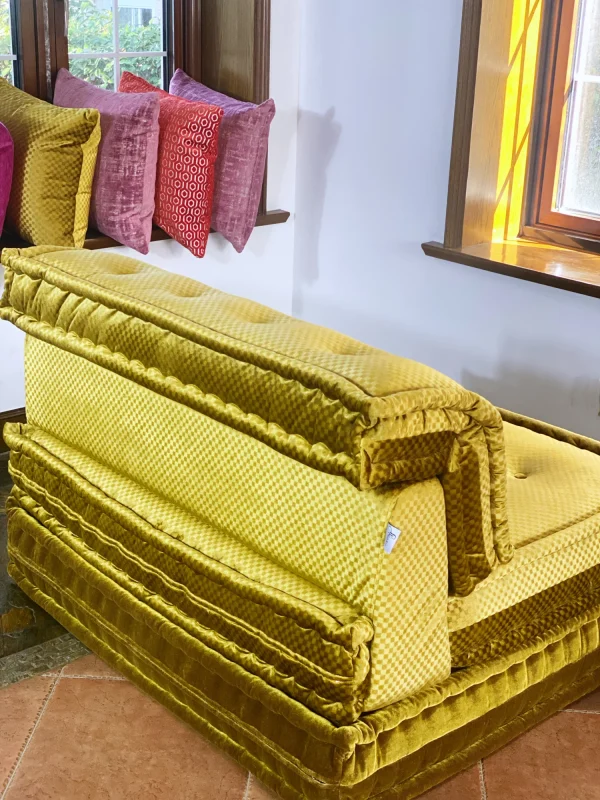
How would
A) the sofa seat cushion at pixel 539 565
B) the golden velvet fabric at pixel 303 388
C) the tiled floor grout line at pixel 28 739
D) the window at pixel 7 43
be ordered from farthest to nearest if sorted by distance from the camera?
the window at pixel 7 43
the tiled floor grout line at pixel 28 739
the sofa seat cushion at pixel 539 565
the golden velvet fabric at pixel 303 388

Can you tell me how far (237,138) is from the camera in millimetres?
3555

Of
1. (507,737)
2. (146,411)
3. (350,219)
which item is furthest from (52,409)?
(350,219)

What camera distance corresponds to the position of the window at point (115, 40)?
3.53m

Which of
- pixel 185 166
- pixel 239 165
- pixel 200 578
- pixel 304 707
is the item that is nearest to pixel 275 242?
pixel 239 165

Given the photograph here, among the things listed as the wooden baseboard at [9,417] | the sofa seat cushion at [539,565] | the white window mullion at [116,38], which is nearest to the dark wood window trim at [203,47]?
the white window mullion at [116,38]

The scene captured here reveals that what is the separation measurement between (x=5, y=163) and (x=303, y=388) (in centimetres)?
176

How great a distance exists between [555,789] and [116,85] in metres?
2.78

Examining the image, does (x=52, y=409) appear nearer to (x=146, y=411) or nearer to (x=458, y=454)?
(x=146, y=411)

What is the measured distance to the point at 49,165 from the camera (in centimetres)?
312

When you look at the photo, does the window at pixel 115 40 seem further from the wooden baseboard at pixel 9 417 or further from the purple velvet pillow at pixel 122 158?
the wooden baseboard at pixel 9 417

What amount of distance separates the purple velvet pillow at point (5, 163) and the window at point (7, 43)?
490mm

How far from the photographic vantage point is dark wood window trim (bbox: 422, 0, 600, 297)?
3.19 m

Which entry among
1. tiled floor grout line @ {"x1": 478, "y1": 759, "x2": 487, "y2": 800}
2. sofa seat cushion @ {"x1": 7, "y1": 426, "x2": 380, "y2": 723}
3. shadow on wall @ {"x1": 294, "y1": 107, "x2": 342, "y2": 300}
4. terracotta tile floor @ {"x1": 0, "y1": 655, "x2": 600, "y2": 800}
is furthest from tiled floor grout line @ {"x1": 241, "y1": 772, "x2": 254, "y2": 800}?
shadow on wall @ {"x1": 294, "y1": 107, "x2": 342, "y2": 300}

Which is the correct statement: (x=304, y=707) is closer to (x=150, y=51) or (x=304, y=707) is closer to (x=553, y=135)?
(x=553, y=135)
